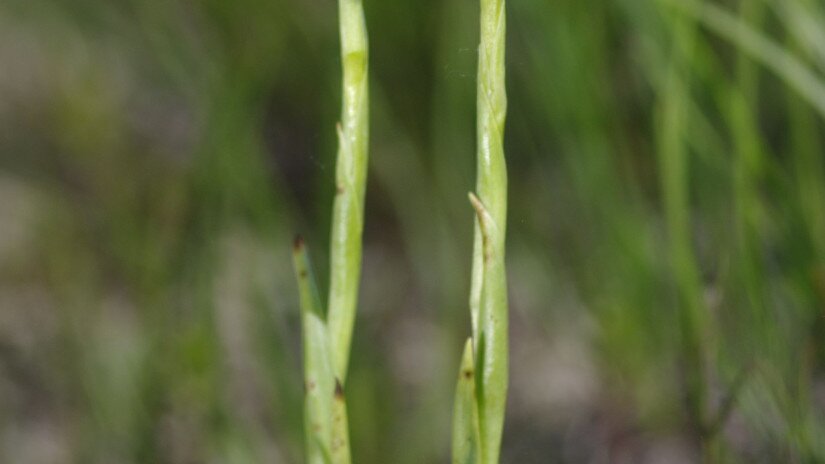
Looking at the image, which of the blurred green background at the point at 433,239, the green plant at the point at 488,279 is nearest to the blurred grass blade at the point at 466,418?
the green plant at the point at 488,279

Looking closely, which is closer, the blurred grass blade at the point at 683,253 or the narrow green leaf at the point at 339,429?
the narrow green leaf at the point at 339,429

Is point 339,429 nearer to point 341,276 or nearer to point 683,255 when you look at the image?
point 341,276

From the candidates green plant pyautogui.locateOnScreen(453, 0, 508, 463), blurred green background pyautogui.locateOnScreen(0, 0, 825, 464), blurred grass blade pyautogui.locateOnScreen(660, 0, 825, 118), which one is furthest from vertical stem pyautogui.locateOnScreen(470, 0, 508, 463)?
blurred grass blade pyautogui.locateOnScreen(660, 0, 825, 118)

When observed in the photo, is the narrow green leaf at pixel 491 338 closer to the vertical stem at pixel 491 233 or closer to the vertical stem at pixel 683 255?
the vertical stem at pixel 491 233

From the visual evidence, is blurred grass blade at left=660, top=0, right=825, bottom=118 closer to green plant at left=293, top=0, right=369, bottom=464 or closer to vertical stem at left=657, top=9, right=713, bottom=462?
vertical stem at left=657, top=9, right=713, bottom=462


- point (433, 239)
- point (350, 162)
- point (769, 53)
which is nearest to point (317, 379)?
point (350, 162)

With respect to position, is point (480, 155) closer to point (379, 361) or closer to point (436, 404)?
point (436, 404)
